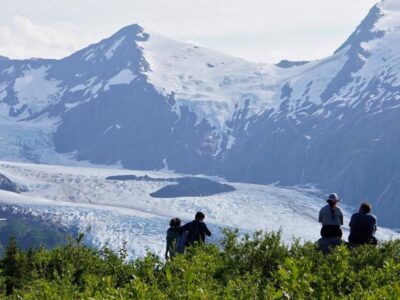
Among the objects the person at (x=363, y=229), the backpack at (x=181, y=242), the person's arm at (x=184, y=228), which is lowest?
the backpack at (x=181, y=242)

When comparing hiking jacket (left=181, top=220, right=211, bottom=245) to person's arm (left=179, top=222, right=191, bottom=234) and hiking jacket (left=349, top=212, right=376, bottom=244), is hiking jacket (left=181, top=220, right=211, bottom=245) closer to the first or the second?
person's arm (left=179, top=222, right=191, bottom=234)

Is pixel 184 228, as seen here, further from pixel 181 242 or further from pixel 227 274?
pixel 227 274

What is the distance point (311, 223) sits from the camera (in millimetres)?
185875

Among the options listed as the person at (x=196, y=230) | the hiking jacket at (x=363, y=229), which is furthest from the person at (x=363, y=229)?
the person at (x=196, y=230)

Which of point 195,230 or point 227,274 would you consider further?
point 195,230

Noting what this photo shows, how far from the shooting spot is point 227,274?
1658 cm

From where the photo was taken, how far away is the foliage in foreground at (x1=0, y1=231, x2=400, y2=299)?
10.1m

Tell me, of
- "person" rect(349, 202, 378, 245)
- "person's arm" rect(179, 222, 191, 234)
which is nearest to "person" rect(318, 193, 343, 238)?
"person" rect(349, 202, 378, 245)

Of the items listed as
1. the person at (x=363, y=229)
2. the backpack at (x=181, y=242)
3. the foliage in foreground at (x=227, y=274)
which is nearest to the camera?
the foliage in foreground at (x=227, y=274)

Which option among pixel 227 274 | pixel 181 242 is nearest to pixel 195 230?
pixel 181 242

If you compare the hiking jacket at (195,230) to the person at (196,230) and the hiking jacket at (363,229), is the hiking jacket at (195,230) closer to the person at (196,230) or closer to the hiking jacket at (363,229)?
the person at (196,230)

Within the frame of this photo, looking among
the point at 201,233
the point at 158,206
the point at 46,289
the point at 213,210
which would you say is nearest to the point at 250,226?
the point at 213,210

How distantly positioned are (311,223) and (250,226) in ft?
54.3

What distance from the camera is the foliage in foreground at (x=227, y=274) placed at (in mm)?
10055
